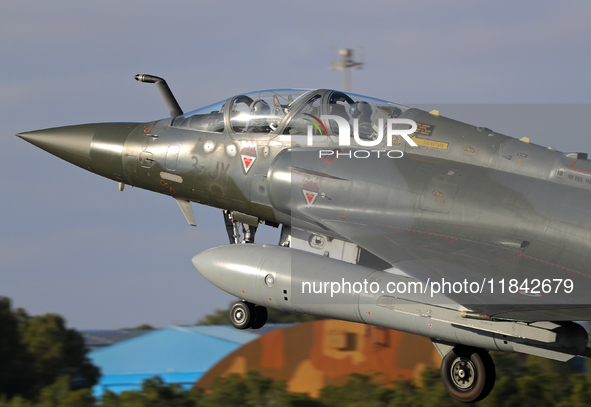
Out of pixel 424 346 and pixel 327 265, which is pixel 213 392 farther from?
pixel 327 265

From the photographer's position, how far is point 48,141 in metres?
13.7

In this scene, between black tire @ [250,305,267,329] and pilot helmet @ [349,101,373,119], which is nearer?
pilot helmet @ [349,101,373,119]

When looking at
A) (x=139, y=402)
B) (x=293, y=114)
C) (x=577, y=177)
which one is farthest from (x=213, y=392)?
(x=577, y=177)

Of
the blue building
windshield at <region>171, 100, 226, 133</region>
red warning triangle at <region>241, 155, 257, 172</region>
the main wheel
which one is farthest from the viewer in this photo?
the blue building

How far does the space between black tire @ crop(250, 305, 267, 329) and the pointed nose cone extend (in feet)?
14.5

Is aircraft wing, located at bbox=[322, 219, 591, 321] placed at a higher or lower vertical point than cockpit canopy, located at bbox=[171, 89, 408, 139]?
lower

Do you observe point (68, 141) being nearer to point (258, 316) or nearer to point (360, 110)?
point (258, 316)

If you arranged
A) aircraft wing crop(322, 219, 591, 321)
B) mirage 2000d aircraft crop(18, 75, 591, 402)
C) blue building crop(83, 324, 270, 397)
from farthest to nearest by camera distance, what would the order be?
blue building crop(83, 324, 270, 397)
mirage 2000d aircraft crop(18, 75, 591, 402)
aircraft wing crop(322, 219, 591, 321)

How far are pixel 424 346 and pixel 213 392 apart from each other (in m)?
10.8

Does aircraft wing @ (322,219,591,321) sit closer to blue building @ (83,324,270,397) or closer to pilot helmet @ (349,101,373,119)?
pilot helmet @ (349,101,373,119)

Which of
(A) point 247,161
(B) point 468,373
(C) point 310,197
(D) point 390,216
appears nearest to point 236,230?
(A) point 247,161

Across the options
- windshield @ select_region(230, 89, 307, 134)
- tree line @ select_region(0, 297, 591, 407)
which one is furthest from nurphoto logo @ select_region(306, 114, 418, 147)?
tree line @ select_region(0, 297, 591, 407)

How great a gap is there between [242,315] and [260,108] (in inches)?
141

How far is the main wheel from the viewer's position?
1009 cm
